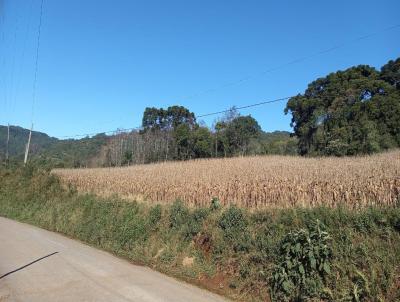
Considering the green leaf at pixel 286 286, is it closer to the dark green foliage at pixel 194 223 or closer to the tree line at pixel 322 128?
the dark green foliage at pixel 194 223

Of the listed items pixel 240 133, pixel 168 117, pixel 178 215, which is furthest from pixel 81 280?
pixel 168 117

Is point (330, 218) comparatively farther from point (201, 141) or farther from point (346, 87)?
point (201, 141)

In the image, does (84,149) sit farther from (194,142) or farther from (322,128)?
(322,128)

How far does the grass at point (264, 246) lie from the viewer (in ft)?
26.5

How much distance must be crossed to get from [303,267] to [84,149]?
12239 cm

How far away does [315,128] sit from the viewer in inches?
2258

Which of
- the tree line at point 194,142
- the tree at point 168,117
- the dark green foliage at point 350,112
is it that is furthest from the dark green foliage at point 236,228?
the tree at point 168,117

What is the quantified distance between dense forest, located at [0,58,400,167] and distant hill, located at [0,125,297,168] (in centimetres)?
48

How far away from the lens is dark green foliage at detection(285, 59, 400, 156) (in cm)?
4597

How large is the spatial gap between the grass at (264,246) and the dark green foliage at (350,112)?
34717 millimetres

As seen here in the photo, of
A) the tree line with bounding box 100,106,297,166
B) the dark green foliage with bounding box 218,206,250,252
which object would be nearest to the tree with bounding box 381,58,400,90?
the tree line with bounding box 100,106,297,166

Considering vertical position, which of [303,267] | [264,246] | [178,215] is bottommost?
[303,267]

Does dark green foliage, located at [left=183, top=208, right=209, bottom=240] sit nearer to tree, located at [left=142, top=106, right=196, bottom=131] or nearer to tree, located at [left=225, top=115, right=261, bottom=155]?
tree, located at [left=225, top=115, right=261, bottom=155]

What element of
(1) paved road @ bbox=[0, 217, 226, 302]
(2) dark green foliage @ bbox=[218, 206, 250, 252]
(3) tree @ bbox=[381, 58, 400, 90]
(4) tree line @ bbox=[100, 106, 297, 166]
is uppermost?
(3) tree @ bbox=[381, 58, 400, 90]
